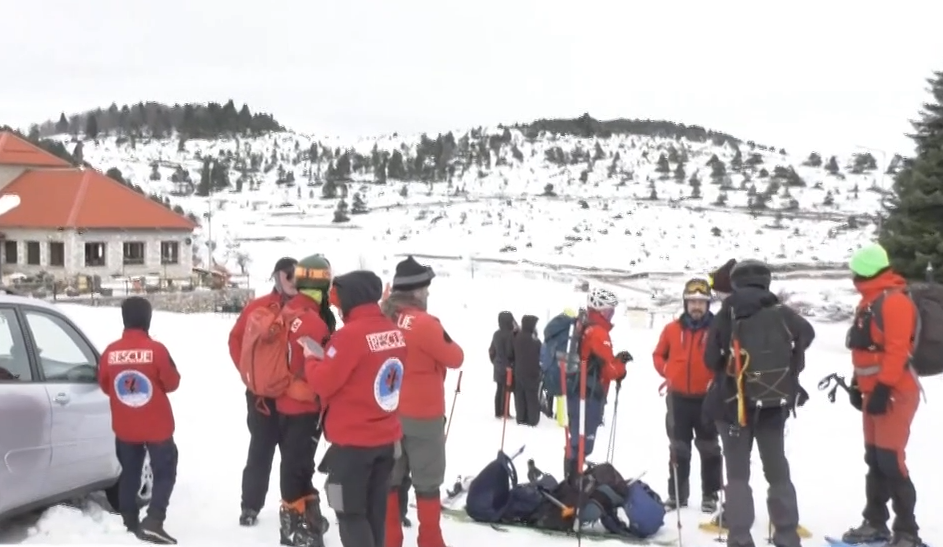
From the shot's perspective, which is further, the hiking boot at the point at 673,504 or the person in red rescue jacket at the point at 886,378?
the hiking boot at the point at 673,504

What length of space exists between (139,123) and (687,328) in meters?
143

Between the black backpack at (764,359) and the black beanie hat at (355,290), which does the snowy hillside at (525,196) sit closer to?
the black backpack at (764,359)

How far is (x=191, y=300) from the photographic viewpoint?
30547mm

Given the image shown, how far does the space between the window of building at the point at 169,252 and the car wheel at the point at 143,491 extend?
3194 centimetres

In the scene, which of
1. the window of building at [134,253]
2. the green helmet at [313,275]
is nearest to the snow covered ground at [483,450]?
the green helmet at [313,275]

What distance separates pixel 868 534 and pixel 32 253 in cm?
3545

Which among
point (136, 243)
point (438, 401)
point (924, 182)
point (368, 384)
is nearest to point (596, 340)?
point (438, 401)

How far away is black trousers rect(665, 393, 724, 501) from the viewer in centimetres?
693

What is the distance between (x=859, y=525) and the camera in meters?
6.73

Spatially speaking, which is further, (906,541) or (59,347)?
(59,347)

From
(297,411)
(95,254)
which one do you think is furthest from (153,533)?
(95,254)

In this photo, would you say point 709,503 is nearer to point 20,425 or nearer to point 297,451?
point 297,451

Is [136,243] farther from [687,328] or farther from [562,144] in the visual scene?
[562,144]

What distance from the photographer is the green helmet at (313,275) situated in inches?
224
